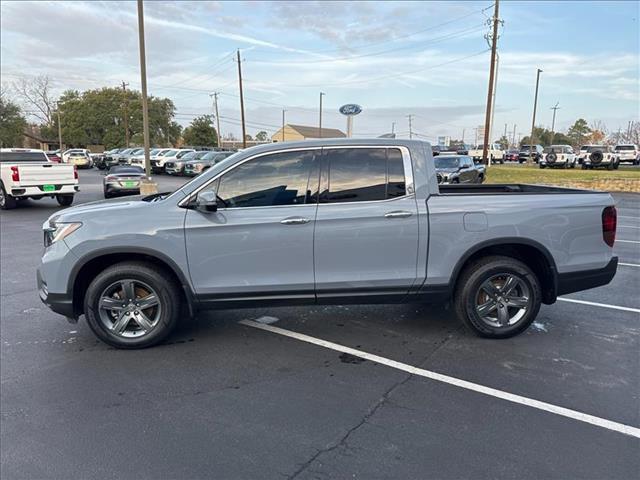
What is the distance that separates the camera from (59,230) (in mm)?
4238

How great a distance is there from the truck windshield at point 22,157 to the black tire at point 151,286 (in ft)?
47.5

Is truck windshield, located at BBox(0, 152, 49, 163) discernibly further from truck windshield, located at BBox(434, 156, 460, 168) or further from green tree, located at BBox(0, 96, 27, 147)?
green tree, located at BBox(0, 96, 27, 147)

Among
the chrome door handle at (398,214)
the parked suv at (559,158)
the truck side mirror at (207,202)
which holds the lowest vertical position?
the chrome door handle at (398,214)

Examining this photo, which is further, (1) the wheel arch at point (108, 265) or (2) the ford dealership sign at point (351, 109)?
(2) the ford dealership sign at point (351, 109)

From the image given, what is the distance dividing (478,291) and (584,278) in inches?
40.6

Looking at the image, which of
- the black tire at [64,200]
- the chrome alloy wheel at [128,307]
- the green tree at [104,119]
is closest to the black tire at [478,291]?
the chrome alloy wheel at [128,307]

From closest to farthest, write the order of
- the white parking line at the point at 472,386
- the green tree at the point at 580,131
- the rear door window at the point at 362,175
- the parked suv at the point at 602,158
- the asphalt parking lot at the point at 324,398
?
1. the asphalt parking lot at the point at 324,398
2. the white parking line at the point at 472,386
3. the rear door window at the point at 362,175
4. the parked suv at the point at 602,158
5. the green tree at the point at 580,131

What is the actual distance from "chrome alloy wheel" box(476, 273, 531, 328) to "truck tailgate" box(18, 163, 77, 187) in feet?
46.1

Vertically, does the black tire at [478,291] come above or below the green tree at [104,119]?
below

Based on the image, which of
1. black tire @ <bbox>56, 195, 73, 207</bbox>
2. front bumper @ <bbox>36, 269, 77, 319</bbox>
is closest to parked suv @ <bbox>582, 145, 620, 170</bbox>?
black tire @ <bbox>56, 195, 73, 207</bbox>

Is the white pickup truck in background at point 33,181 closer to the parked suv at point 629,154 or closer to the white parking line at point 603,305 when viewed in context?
the white parking line at point 603,305

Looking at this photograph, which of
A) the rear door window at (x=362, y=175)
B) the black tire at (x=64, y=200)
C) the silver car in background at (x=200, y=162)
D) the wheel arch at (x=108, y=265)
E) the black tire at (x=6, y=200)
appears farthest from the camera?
the silver car in background at (x=200, y=162)

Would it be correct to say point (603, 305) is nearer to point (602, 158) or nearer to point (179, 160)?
point (179, 160)

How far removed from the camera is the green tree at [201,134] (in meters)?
76.1
